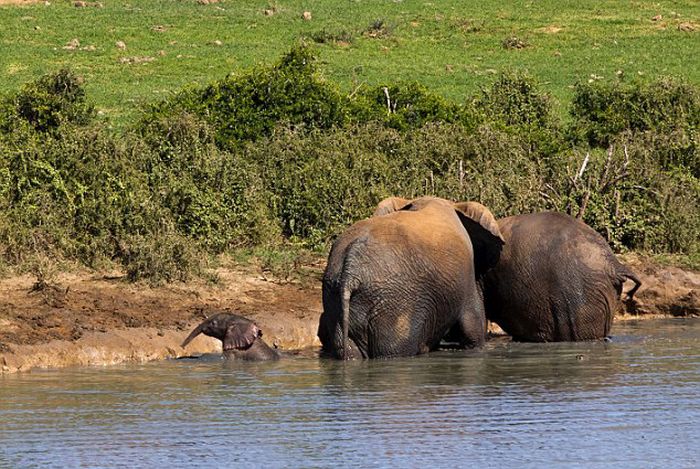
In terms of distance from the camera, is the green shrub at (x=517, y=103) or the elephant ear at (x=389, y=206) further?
the green shrub at (x=517, y=103)

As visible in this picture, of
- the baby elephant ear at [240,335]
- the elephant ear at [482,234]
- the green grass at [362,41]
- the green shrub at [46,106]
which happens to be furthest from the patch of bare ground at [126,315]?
the green grass at [362,41]

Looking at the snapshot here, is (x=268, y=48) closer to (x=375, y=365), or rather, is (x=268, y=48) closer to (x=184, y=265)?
(x=184, y=265)

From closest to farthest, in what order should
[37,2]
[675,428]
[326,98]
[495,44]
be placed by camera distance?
[675,428] < [326,98] < [495,44] < [37,2]

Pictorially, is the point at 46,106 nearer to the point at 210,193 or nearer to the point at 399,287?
the point at 210,193

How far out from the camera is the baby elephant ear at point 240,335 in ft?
42.1

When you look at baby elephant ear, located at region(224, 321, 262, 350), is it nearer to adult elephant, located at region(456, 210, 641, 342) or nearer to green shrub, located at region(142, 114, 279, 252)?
adult elephant, located at region(456, 210, 641, 342)

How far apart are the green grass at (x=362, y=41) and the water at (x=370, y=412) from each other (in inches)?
690

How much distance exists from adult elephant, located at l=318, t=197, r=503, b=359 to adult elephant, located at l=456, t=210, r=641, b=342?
0.81 metres

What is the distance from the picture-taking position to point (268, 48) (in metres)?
37.6

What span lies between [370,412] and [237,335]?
299 centimetres

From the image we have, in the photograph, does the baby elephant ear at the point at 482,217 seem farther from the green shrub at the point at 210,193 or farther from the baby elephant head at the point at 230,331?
the green shrub at the point at 210,193

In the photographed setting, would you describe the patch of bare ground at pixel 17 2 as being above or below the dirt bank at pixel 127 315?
above

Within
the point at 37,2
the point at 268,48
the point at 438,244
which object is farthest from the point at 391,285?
the point at 37,2

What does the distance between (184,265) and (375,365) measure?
11.4 ft
